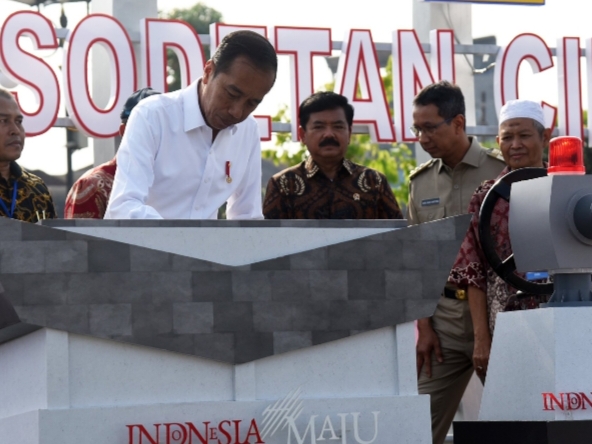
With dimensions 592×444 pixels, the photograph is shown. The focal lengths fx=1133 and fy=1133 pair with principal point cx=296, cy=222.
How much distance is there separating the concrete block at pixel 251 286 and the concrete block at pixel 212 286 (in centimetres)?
1

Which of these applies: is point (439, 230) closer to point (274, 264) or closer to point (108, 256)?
point (274, 264)

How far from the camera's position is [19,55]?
10234 mm

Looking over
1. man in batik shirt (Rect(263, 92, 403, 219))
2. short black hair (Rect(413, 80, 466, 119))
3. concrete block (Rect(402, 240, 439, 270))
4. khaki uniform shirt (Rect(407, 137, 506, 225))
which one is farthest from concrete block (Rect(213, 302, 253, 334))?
short black hair (Rect(413, 80, 466, 119))

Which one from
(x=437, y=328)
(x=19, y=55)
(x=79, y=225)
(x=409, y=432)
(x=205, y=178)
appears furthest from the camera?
(x=19, y=55)

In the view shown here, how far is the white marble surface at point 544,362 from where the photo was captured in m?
2.80

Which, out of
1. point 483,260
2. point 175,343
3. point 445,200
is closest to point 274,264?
point 175,343

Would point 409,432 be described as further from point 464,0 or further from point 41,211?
point 464,0

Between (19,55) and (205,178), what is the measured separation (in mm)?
7174

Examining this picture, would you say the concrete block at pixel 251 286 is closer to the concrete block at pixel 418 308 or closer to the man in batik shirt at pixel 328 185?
the concrete block at pixel 418 308

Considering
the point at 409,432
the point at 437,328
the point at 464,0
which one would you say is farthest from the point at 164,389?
the point at 464,0

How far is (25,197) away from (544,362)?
229cm

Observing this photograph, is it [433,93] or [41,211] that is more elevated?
[433,93]

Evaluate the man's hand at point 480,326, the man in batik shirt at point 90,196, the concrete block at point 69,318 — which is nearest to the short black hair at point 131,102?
the man in batik shirt at point 90,196

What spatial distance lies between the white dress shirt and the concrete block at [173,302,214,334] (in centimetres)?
70
